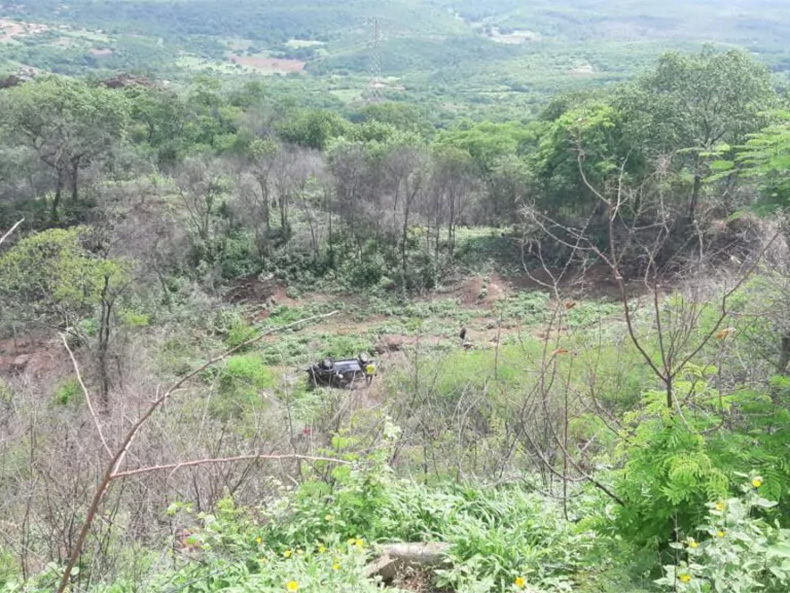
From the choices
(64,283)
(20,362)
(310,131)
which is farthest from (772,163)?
(310,131)

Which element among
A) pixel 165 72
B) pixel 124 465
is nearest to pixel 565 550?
pixel 124 465

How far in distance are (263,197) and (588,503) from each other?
71.8 ft

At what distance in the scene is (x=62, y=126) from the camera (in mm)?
24469

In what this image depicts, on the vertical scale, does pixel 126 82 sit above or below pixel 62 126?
above

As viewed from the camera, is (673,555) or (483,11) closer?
(673,555)

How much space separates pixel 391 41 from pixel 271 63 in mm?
24494

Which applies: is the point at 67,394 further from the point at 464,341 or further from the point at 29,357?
the point at 464,341

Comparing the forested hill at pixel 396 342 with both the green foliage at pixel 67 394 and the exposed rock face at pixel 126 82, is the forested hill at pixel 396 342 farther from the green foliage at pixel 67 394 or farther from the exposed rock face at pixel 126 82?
the exposed rock face at pixel 126 82

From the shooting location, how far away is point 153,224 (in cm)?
2325

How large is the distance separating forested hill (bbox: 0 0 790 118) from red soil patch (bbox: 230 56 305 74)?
47 centimetres

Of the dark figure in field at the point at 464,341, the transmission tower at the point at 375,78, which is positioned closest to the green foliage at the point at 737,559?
the dark figure in field at the point at 464,341

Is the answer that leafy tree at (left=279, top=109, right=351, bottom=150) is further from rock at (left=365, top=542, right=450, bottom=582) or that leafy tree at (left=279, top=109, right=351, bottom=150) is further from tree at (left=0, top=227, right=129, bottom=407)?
rock at (left=365, top=542, right=450, bottom=582)

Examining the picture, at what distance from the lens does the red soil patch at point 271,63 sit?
11504cm

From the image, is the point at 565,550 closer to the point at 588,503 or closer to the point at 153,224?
the point at 588,503
